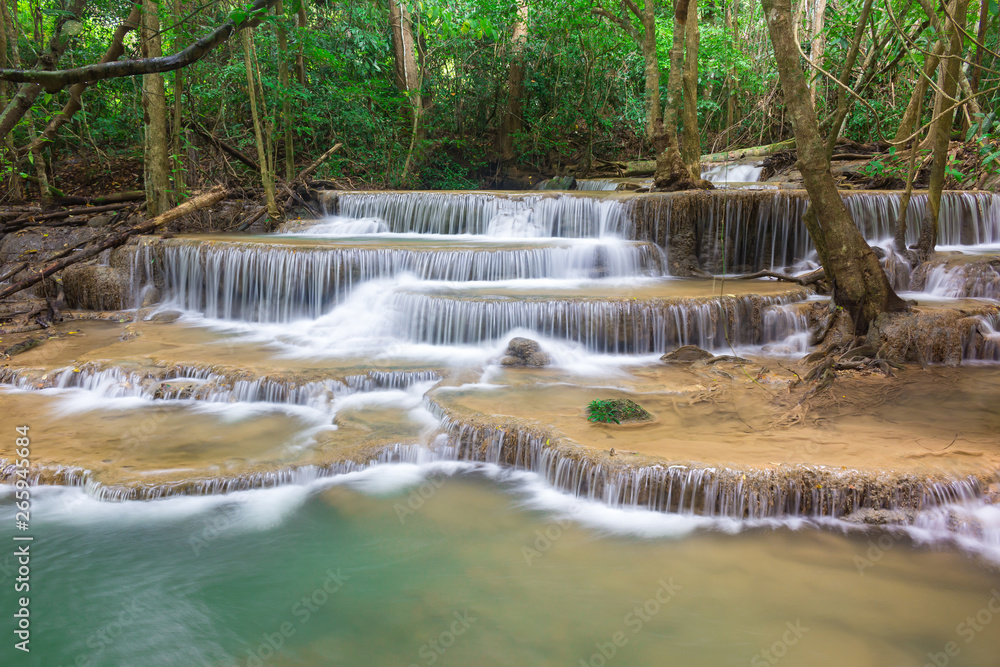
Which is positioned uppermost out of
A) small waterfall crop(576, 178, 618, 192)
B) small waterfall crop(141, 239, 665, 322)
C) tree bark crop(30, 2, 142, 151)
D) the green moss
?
tree bark crop(30, 2, 142, 151)

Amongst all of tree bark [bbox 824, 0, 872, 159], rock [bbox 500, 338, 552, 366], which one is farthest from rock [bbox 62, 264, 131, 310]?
tree bark [bbox 824, 0, 872, 159]

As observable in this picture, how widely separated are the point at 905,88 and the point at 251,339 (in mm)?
14230

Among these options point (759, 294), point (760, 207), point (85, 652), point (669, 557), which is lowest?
point (85, 652)

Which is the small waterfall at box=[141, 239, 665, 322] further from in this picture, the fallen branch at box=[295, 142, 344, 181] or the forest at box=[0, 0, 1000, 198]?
the fallen branch at box=[295, 142, 344, 181]

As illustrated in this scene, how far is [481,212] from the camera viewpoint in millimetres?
12109

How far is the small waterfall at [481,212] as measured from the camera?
11.0 meters

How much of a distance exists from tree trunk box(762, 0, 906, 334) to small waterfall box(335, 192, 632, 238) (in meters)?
4.22

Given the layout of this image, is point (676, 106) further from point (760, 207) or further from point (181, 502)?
point (181, 502)

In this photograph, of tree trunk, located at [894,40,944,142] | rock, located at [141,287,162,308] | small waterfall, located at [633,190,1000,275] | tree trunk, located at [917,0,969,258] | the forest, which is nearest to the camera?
tree trunk, located at [917,0,969,258]

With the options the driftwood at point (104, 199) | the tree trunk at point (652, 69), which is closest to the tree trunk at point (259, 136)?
the driftwood at point (104, 199)

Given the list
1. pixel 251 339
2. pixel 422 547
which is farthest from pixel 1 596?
pixel 251 339

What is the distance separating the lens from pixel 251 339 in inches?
318

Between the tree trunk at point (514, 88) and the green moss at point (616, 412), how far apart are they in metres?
13.2

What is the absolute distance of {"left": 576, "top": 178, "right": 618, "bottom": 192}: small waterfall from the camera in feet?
46.8
